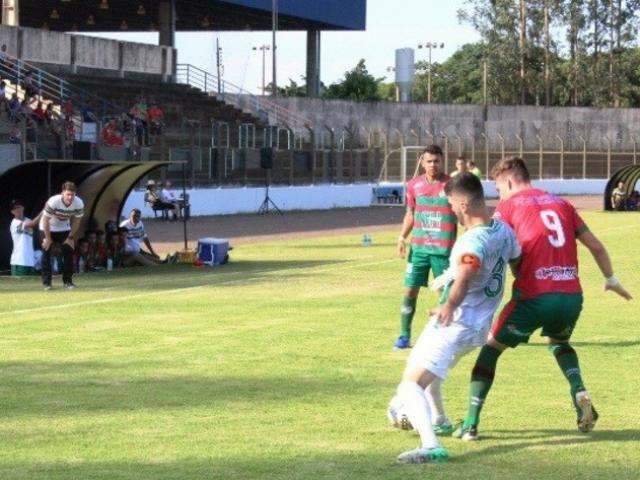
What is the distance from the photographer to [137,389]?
42.5 feet

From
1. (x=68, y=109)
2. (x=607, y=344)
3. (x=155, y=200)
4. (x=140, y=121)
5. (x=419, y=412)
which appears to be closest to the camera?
(x=419, y=412)

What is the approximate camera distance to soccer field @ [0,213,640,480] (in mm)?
9758

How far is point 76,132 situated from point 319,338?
96.6 ft

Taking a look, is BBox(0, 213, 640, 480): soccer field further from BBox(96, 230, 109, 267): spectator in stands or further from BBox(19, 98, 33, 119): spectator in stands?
BBox(19, 98, 33, 119): spectator in stands

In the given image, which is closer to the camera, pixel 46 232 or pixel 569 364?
pixel 569 364

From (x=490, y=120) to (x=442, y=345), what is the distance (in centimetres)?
7893

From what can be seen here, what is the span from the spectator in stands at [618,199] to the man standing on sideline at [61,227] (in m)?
34.3

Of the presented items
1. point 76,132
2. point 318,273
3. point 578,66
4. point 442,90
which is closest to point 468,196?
point 318,273

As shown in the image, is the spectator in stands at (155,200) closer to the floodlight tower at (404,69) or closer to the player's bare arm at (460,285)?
the player's bare arm at (460,285)

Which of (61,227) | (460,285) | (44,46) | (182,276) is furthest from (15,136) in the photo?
(460,285)

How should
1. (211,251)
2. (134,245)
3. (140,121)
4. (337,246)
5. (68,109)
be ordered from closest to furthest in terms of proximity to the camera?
1. (134,245)
2. (211,251)
3. (337,246)
4. (68,109)
5. (140,121)

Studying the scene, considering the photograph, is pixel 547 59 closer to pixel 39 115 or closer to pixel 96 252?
pixel 39 115

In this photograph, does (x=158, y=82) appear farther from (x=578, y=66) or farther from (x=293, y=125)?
(x=578, y=66)

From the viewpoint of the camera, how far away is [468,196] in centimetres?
973
